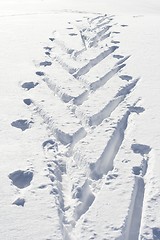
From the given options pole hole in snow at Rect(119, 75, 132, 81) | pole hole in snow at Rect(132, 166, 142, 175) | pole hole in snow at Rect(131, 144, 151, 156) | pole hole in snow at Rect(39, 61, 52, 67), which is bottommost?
pole hole in snow at Rect(132, 166, 142, 175)

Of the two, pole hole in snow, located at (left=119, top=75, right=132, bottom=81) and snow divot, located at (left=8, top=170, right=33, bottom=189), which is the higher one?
pole hole in snow, located at (left=119, top=75, right=132, bottom=81)

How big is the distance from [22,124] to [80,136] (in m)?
0.58

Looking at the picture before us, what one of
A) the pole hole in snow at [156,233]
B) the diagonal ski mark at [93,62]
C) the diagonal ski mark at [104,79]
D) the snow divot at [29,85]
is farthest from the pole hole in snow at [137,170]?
the diagonal ski mark at [93,62]

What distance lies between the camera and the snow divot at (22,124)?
384 cm

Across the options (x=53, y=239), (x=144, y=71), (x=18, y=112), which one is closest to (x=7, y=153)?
(x=18, y=112)

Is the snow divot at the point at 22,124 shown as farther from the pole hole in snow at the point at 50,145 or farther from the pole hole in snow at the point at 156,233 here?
the pole hole in snow at the point at 156,233

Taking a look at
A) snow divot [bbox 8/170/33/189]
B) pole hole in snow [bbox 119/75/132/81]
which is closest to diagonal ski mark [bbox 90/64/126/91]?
pole hole in snow [bbox 119/75/132/81]

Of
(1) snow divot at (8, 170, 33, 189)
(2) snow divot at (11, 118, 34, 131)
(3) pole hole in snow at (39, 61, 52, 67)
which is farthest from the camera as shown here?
(3) pole hole in snow at (39, 61, 52, 67)

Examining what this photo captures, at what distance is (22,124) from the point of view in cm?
388

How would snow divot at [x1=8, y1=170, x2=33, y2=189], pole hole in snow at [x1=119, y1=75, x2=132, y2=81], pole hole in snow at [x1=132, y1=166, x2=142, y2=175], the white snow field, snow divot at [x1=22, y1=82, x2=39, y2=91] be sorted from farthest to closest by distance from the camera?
1. pole hole in snow at [x1=119, y1=75, x2=132, y2=81]
2. snow divot at [x1=22, y1=82, x2=39, y2=91]
3. pole hole in snow at [x1=132, y1=166, x2=142, y2=175]
4. snow divot at [x1=8, y1=170, x2=33, y2=189]
5. the white snow field

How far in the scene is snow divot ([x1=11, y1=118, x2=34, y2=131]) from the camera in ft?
12.6

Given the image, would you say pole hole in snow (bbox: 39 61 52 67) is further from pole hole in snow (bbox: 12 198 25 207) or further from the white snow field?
pole hole in snow (bbox: 12 198 25 207)

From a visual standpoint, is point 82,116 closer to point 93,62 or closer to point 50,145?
point 50,145

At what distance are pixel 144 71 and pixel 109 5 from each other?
538 centimetres
